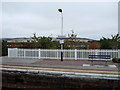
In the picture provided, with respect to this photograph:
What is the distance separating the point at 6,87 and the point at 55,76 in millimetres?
2787

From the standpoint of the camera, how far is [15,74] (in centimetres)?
618

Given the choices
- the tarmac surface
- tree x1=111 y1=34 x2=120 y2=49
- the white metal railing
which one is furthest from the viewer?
tree x1=111 y1=34 x2=120 y2=49

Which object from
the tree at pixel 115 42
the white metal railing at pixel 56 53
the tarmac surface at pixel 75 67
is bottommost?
the tarmac surface at pixel 75 67

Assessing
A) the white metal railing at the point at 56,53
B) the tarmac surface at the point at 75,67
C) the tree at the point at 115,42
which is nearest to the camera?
the tarmac surface at the point at 75,67

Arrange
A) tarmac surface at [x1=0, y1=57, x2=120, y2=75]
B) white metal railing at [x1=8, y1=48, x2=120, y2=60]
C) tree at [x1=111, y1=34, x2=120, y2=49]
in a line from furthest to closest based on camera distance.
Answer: tree at [x1=111, y1=34, x2=120, y2=49] → white metal railing at [x1=8, y1=48, x2=120, y2=60] → tarmac surface at [x1=0, y1=57, x2=120, y2=75]

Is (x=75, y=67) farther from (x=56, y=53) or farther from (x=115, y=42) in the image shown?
(x=115, y=42)

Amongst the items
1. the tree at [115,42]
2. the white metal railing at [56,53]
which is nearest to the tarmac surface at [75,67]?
the white metal railing at [56,53]

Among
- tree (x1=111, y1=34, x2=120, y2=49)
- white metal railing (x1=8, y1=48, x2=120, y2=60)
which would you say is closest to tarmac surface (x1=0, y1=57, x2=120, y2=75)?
white metal railing (x1=8, y1=48, x2=120, y2=60)

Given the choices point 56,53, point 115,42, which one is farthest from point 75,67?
point 115,42

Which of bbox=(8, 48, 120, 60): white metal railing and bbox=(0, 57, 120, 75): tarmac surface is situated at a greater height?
bbox=(8, 48, 120, 60): white metal railing

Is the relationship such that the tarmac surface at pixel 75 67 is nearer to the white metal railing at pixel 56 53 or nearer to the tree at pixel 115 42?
the white metal railing at pixel 56 53

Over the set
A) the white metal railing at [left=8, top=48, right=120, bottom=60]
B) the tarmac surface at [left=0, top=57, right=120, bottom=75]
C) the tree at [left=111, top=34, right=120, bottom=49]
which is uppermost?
the tree at [left=111, top=34, right=120, bottom=49]

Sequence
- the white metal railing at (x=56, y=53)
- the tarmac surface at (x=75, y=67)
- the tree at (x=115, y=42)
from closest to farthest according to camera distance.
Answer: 1. the tarmac surface at (x=75, y=67)
2. the white metal railing at (x=56, y=53)
3. the tree at (x=115, y=42)

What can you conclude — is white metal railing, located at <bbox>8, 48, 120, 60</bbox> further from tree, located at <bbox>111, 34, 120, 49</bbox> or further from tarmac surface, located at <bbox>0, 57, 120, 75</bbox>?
tree, located at <bbox>111, 34, 120, 49</bbox>
